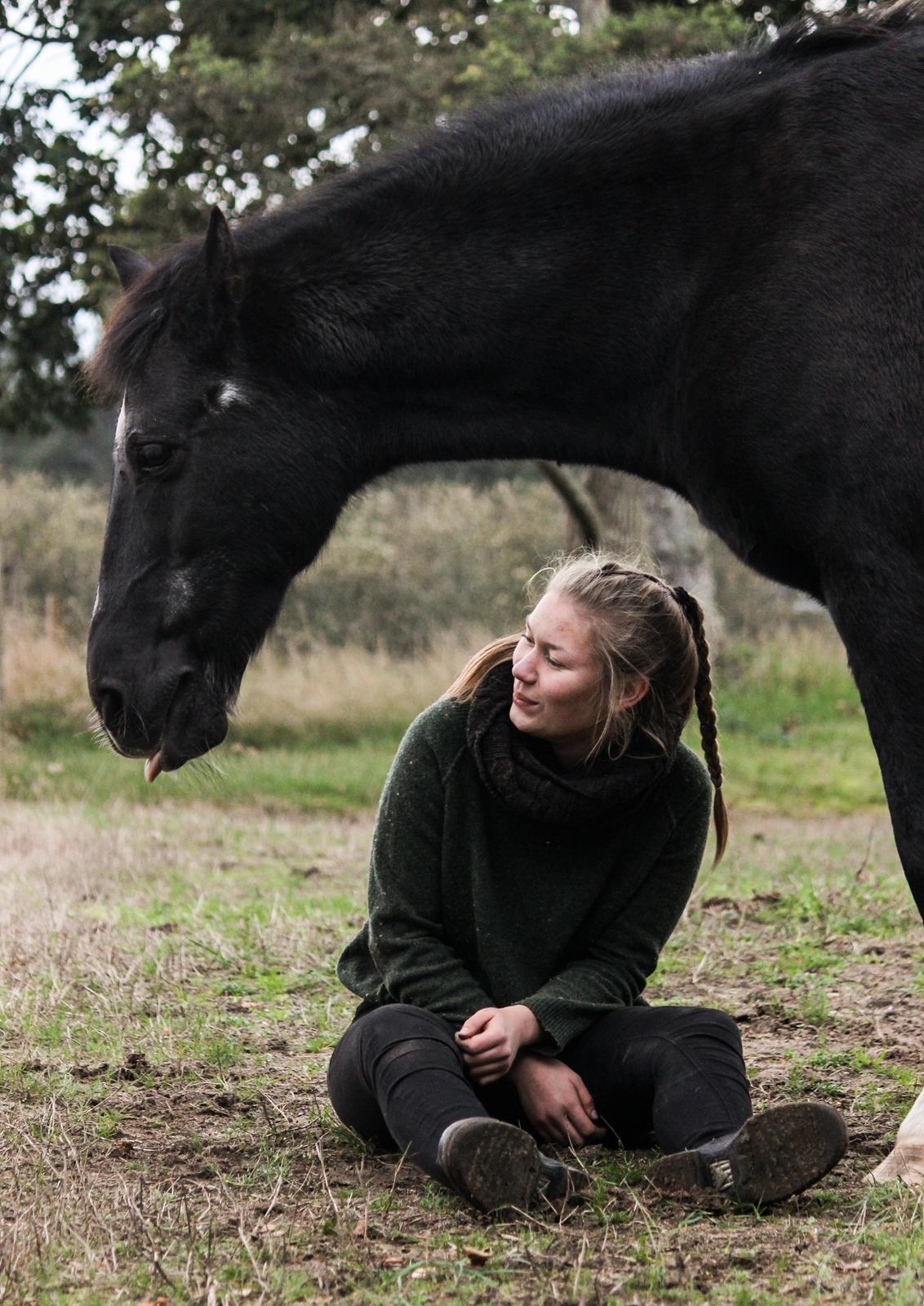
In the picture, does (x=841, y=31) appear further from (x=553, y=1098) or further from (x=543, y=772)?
(x=553, y=1098)

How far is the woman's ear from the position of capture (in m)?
2.86

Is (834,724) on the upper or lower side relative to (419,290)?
lower

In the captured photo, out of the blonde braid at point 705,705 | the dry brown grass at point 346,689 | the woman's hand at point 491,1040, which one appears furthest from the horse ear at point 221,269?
the dry brown grass at point 346,689

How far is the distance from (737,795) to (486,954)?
702 cm

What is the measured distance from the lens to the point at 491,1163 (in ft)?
7.80

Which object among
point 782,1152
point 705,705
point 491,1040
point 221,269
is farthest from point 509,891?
point 221,269

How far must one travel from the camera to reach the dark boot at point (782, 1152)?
242 centimetres

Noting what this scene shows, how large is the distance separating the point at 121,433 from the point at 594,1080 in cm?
181

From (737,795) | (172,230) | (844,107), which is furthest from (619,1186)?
(172,230)

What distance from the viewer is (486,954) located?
2.88 meters

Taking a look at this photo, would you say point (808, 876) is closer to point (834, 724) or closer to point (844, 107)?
point (844, 107)

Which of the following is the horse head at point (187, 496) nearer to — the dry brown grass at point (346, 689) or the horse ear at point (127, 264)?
the horse ear at point (127, 264)

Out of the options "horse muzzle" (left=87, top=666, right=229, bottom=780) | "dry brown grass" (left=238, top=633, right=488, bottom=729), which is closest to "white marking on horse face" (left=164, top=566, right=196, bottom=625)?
"horse muzzle" (left=87, top=666, right=229, bottom=780)

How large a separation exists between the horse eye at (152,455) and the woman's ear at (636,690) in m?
1.20
